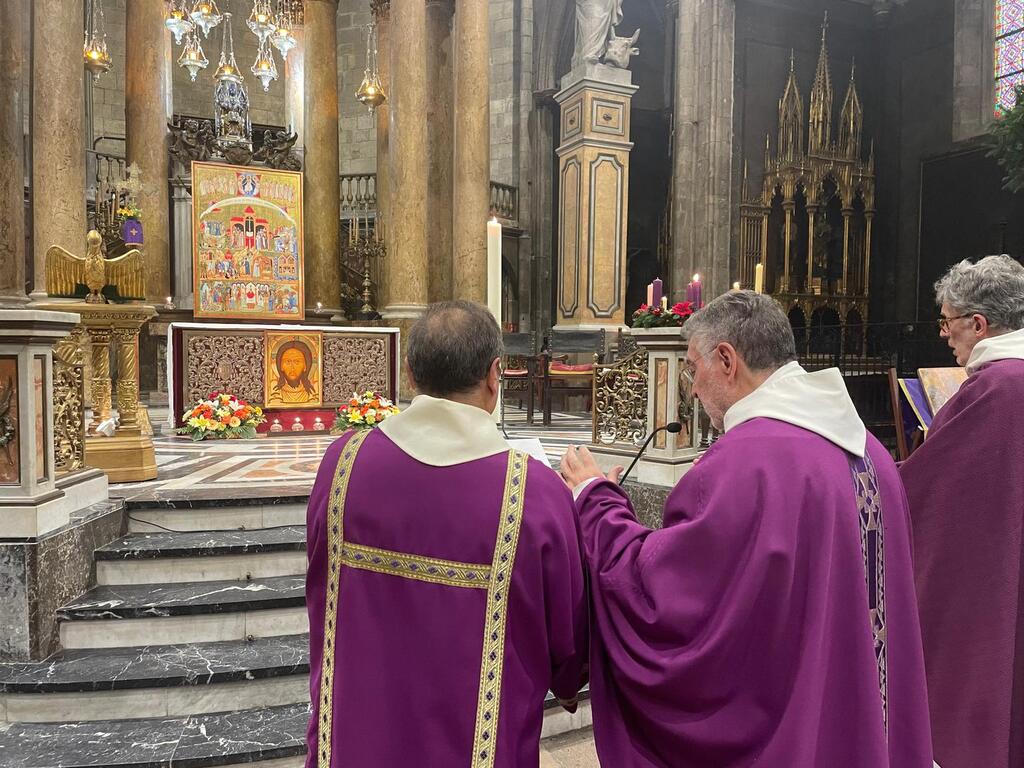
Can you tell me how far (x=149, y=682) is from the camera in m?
3.15

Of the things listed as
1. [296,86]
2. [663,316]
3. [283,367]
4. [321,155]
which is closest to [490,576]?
[663,316]

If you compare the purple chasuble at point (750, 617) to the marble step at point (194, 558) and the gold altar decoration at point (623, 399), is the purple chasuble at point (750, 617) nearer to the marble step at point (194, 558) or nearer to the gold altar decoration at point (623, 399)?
the marble step at point (194, 558)

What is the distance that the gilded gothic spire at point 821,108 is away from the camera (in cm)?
1445

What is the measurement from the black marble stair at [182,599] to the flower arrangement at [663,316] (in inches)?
102

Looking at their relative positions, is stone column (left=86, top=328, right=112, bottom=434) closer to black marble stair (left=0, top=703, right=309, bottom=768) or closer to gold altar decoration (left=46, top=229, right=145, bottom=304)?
gold altar decoration (left=46, top=229, right=145, bottom=304)

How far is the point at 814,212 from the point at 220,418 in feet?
38.4

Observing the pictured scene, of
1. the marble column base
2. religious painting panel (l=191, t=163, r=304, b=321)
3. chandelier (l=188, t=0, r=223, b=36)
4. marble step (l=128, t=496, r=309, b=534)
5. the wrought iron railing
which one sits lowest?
marble step (l=128, t=496, r=309, b=534)

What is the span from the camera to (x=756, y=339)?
167 centimetres

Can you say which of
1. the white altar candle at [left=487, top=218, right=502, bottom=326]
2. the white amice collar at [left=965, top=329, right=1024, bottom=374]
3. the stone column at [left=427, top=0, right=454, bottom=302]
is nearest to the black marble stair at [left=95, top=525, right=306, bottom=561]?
the white altar candle at [left=487, top=218, right=502, bottom=326]

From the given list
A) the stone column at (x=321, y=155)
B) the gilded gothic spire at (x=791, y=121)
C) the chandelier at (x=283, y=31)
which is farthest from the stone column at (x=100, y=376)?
the gilded gothic spire at (x=791, y=121)

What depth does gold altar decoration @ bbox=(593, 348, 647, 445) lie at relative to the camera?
4957 mm

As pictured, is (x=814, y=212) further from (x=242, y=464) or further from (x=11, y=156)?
(x=11, y=156)

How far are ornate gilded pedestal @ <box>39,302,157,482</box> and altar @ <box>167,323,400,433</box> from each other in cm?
221

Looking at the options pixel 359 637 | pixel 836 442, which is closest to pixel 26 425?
pixel 359 637
